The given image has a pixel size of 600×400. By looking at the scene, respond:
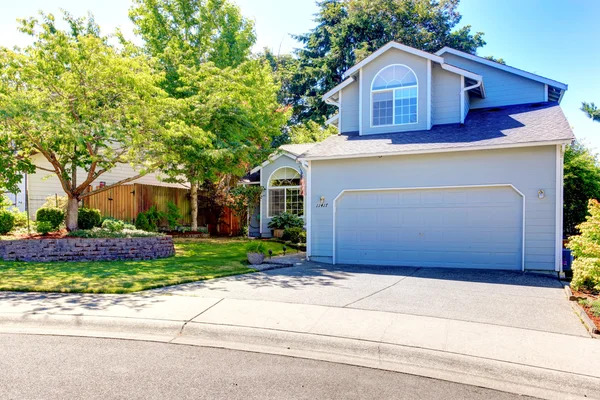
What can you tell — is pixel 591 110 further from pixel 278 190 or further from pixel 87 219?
pixel 87 219

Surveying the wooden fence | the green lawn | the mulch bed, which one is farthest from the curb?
the wooden fence

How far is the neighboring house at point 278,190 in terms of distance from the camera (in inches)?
800

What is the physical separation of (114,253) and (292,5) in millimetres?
12994

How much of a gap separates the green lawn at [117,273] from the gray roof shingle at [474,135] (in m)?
4.51

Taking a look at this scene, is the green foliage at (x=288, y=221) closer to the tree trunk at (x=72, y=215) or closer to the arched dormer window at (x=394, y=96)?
the arched dormer window at (x=394, y=96)

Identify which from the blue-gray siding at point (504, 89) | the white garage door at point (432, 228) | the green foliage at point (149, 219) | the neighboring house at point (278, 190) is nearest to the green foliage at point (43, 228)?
the green foliage at point (149, 219)

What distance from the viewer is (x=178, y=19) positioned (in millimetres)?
20344

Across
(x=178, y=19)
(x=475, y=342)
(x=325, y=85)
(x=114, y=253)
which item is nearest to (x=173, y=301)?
(x=475, y=342)

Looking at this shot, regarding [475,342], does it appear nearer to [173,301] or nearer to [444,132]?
[173,301]

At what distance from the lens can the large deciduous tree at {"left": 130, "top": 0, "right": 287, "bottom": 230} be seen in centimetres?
1484

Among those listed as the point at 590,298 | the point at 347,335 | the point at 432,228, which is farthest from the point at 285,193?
the point at 347,335

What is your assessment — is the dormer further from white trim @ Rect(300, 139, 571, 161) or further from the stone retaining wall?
the stone retaining wall

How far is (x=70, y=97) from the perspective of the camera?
40.9 feet

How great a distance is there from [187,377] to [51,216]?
1233 cm
